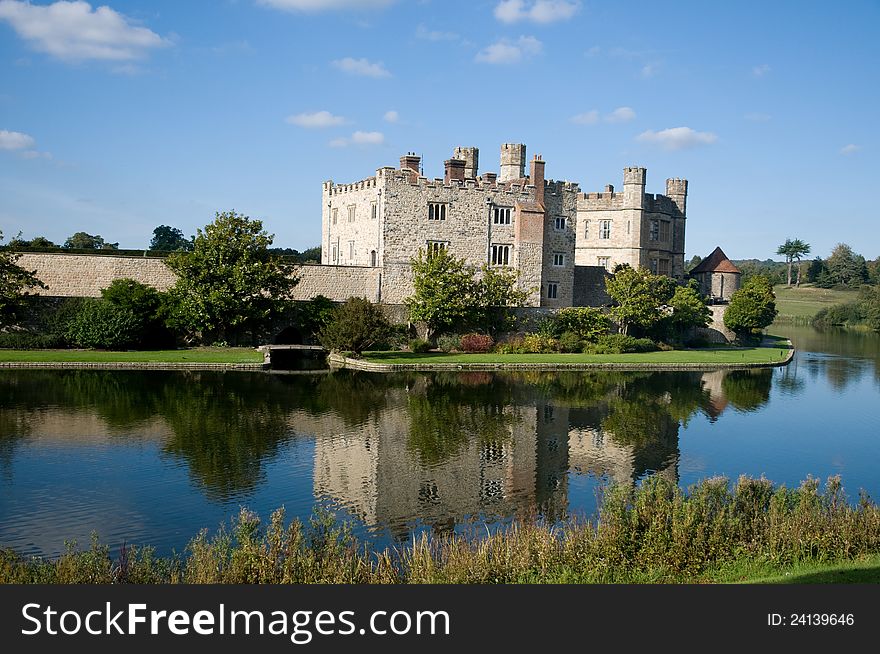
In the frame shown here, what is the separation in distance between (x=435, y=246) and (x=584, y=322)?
9.82m

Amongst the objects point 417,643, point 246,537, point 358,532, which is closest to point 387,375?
point 358,532

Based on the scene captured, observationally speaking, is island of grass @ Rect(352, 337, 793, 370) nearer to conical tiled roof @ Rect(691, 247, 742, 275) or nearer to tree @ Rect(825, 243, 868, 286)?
conical tiled roof @ Rect(691, 247, 742, 275)

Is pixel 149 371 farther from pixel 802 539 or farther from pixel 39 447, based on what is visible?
pixel 802 539

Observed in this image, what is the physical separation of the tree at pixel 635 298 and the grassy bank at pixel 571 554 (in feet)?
111

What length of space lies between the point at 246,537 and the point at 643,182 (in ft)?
161

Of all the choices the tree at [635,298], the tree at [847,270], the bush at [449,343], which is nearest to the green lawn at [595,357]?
the bush at [449,343]

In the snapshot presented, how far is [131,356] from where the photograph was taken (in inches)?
1441

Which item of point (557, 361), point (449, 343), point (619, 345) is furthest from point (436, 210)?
point (619, 345)

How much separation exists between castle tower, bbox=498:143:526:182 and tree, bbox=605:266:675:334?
857 cm

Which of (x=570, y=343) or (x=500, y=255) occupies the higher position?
(x=500, y=255)

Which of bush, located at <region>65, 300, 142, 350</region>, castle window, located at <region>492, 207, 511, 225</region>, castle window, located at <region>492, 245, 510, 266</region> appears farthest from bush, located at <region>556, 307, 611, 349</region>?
bush, located at <region>65, 300, 142, 350</region>

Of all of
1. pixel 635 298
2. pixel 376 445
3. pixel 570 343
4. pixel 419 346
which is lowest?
pixel 376 445

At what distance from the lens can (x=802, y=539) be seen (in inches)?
547

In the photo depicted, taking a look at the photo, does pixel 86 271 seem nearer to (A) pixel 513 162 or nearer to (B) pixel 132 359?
(B) pixel 132 359
